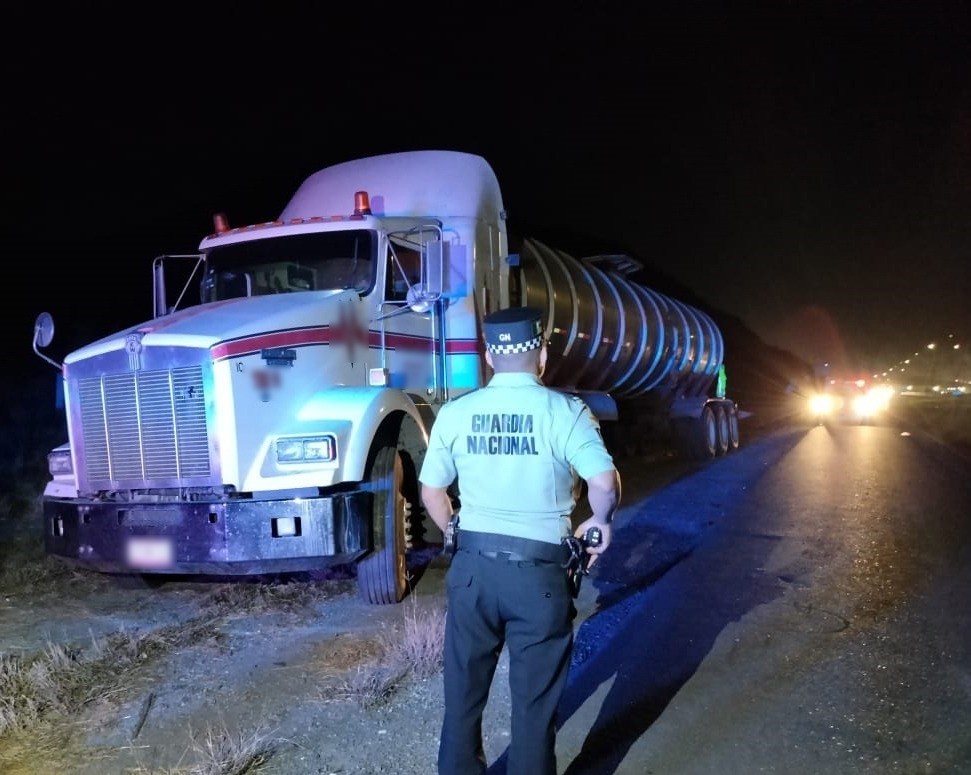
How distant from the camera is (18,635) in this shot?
5039 mm

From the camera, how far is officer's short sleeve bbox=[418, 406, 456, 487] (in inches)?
109

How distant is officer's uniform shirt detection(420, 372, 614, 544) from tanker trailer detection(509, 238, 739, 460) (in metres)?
5.04

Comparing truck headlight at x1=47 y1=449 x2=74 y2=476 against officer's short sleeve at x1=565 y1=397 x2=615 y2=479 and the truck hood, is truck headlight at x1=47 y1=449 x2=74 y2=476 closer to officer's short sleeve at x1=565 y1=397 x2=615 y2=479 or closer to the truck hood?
the truck hood

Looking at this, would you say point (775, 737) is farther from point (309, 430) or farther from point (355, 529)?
point (309, 430)

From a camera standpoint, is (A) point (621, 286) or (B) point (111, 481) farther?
(A) point (621, 286)

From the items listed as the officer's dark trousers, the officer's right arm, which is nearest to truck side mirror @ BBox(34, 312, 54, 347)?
the officer's right arm

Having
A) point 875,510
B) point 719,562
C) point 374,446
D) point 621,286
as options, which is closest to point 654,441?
point 621,286

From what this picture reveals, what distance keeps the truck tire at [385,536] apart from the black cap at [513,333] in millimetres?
2708

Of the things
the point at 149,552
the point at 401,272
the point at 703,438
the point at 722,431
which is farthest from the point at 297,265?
the point at 722,431

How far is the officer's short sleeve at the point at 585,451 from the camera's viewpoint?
8.50ft

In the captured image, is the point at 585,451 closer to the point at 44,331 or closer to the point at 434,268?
the point at 434,268

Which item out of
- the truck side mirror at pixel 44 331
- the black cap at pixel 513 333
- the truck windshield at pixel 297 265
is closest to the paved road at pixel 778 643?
the black cap at pixel 513 333

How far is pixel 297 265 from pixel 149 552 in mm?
2457

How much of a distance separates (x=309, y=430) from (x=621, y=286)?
7.93 metres
